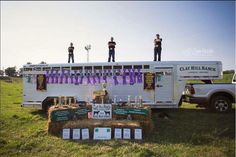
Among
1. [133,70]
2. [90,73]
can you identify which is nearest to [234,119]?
[133,70]

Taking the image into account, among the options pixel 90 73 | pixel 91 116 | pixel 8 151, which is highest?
pixel 90 73

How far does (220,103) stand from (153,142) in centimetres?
563

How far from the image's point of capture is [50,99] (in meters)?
14.2

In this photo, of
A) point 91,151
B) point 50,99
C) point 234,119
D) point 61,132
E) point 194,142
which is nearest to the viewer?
point 91,151

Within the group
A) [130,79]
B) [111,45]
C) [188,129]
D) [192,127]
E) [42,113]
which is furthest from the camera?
[111,45]

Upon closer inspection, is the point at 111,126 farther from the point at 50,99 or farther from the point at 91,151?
the point at 50,99

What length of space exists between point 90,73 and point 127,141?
5586mm

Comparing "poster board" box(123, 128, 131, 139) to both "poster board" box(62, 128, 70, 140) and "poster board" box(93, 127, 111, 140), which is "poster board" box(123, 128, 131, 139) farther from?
"poster board" box(62, 128, 70, 140)

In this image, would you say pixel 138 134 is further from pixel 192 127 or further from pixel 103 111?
pixel 192 127

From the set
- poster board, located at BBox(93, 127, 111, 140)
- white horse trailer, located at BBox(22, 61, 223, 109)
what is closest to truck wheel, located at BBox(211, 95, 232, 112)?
white horse trailer, located at BBox(22, 61, 223, 109)

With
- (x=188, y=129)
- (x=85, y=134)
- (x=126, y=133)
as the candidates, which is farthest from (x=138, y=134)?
(x=188, y=129)

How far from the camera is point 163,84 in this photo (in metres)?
13.0

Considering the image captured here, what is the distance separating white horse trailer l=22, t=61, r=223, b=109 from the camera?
1303cm

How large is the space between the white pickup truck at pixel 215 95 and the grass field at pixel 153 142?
99 cm
